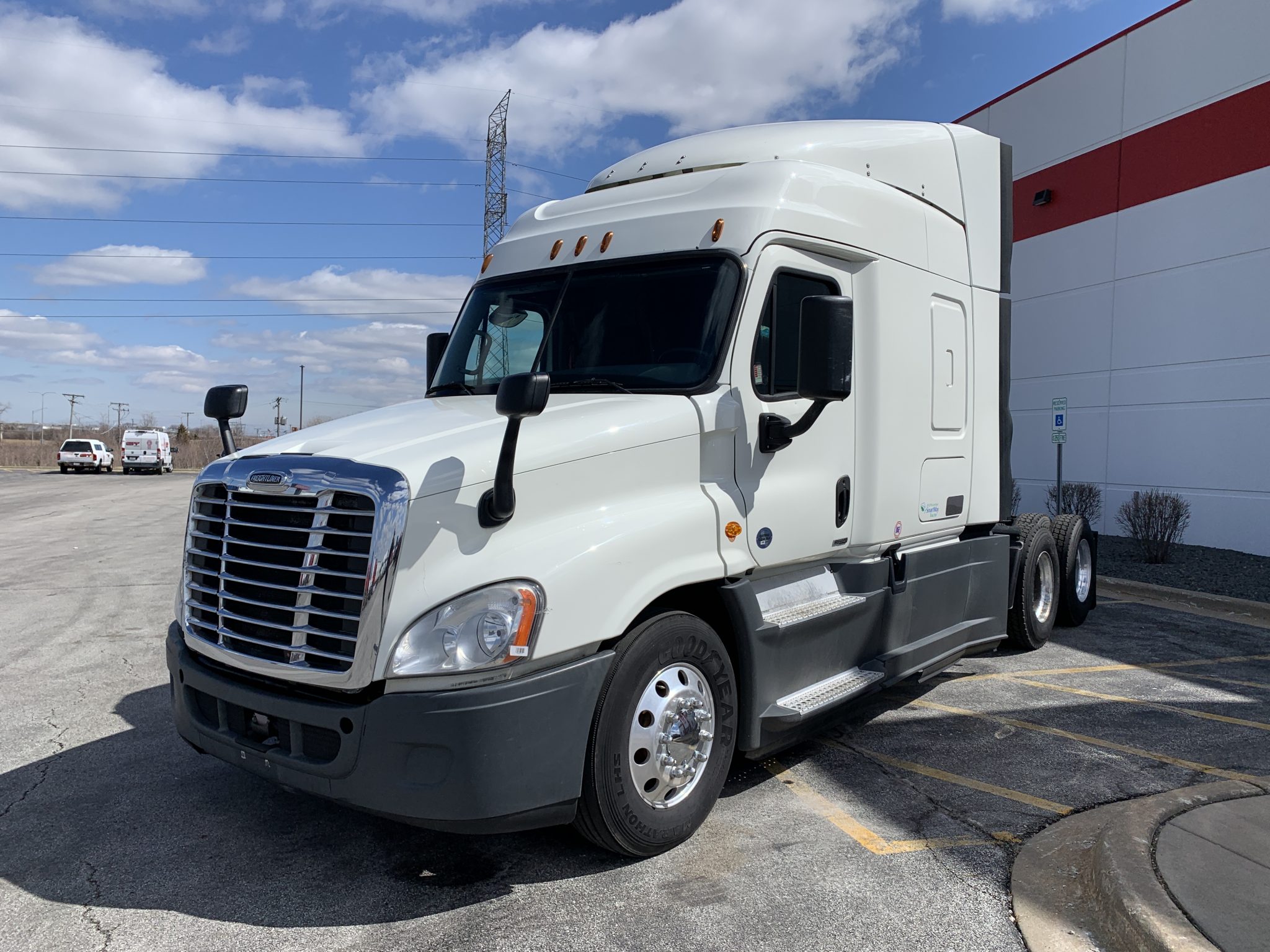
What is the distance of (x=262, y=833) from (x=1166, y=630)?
7927 millimetres

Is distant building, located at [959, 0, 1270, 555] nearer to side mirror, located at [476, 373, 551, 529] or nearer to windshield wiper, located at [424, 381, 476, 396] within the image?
windshield wiper, located at [424, 381, 476, 396]

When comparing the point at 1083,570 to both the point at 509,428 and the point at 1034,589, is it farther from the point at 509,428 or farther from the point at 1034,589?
the point at 509,428

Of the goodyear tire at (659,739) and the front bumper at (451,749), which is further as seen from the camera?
the goodyear tire at (659,739)

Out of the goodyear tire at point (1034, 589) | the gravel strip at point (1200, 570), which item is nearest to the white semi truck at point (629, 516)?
the goodyear tire at point (1034, 589)

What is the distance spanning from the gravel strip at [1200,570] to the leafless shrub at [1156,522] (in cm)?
17

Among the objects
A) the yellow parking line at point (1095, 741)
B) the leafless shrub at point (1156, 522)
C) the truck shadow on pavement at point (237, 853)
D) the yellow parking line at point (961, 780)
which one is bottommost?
the truck shadow on pavement at point (237, 853)

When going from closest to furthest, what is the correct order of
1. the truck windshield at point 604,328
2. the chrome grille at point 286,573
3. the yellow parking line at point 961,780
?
the chrome grille at point 286,573 < the truck windshield at point 604,328 < the yellow parking line at point 961,780

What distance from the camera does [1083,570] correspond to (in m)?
8.48

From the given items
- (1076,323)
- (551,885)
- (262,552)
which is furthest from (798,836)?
(1076,323)

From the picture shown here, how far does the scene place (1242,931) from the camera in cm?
298

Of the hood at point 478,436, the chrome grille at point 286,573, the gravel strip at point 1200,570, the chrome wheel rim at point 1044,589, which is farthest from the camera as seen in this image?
the gravel strip at point 1200,570

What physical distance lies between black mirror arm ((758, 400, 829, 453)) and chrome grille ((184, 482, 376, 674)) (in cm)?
184

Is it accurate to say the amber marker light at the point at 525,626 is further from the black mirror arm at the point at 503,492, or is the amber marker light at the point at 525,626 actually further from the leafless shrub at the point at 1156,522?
the leafless shrub at the point at 1156,522

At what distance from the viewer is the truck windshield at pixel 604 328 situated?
4.24 metres
